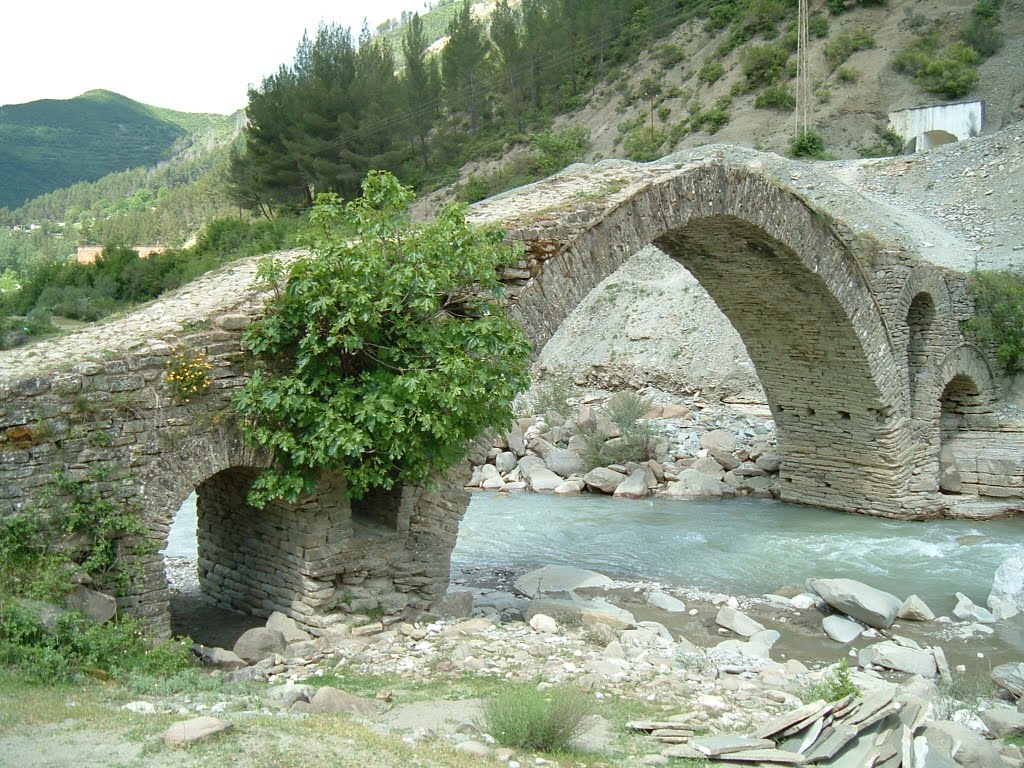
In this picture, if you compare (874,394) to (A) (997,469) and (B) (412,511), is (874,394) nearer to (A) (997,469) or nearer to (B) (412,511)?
(A) (997,469)

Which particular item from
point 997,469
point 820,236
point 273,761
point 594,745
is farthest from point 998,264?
point 273,761

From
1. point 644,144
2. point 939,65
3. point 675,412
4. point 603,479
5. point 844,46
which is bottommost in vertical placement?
point 603,479

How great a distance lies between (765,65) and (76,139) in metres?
47.8

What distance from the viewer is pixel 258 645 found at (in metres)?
7.02

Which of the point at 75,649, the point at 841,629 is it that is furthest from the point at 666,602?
the point at 75,649

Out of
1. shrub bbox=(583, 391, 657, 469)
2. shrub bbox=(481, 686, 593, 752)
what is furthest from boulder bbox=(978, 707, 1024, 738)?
shrub bbox=(583, 391, 657, 469)

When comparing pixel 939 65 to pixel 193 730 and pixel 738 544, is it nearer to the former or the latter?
pixel 738 544

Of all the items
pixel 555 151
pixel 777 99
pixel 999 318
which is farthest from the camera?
pixel 555 151

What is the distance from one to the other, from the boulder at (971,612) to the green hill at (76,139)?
5276 cm

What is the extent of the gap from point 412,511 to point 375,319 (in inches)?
74.3

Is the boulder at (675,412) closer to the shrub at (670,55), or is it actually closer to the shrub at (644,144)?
the shrub at (644,144)

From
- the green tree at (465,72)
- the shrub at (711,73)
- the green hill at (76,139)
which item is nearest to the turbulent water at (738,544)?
the shrub at (711,73)

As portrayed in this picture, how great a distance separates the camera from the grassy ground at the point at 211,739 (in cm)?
411

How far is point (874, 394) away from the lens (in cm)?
1304
